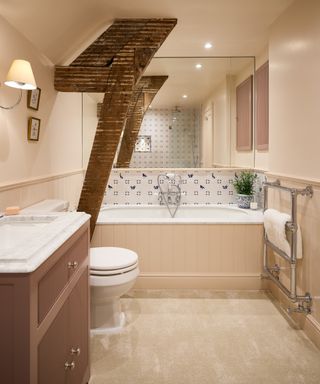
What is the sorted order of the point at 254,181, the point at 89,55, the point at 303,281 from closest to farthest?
the point at 303,281 < the point at 89,55 < the point at 254,181

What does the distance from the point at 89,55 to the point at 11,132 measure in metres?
1.10

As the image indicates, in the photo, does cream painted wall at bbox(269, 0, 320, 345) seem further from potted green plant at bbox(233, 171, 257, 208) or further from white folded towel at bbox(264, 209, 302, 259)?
potted green plant at bbox(233, 171, 257, 208)

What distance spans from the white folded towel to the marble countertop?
56.3 inches

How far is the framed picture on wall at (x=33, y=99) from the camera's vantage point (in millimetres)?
2396

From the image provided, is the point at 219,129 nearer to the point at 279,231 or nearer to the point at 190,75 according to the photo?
the point at 190,75

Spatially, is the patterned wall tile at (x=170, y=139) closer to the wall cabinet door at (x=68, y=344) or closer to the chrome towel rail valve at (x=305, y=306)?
the chrome towel rail valve at (x=305, y=306)

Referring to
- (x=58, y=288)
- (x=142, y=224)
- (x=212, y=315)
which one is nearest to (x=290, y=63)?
(x=142, y=224)

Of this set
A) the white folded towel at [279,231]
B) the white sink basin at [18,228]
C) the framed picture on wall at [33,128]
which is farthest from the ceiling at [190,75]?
the white sink basin at [18,228]

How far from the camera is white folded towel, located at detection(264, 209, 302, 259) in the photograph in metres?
2.37

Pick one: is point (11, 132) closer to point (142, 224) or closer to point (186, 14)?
point (142, 224)

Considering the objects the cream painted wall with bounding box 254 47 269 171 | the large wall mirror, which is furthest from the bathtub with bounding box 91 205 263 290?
the large wall mirror

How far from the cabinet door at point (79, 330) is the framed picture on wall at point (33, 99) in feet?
4.40

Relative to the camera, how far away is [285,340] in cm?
221

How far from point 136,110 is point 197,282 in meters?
1.97
